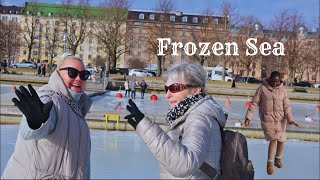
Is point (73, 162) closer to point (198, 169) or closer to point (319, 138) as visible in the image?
point (198, 169)

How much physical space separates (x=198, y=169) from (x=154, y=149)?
9.6 inches

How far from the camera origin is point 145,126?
1.88m

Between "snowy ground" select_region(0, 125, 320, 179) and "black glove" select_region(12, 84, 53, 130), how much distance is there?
4242mm

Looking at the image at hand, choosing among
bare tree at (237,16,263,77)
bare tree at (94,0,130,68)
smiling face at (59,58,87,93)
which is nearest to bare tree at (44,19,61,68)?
bare tree at (94,0,130,68)

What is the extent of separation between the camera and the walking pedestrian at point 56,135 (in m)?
2.26

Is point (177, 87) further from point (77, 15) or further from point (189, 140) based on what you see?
point (77, 15)

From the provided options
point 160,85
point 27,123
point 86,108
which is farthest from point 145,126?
point 160,85

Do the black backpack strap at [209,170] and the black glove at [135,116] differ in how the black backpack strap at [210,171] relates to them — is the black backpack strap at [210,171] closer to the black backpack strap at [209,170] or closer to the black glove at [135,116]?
the black backpack strap at [209,170]

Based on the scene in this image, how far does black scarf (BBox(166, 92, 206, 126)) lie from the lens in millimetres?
2082

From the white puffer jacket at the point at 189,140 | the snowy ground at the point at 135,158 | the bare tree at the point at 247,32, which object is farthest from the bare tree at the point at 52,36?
the white puffer jacket at the point at 189,140

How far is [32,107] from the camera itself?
7.00ft

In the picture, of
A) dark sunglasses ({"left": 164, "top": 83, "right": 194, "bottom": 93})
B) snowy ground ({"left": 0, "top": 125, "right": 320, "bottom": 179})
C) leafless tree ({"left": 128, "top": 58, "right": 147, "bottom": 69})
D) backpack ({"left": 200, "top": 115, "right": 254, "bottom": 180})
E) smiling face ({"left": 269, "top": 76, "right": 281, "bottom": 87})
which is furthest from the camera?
leafless tree ({"left": 128, "top": 58, "right": 147, "bottom": 69})

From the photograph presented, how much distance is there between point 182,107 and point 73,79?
84cm

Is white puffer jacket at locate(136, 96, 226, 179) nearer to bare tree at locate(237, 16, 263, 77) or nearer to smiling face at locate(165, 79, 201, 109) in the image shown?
smiling face at locate(165, 79, 201, 109)
